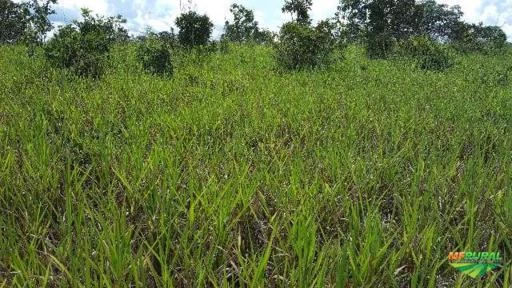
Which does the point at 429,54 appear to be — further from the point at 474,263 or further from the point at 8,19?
the point at 8,19

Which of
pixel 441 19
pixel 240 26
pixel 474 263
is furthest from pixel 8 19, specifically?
pixel 441 19

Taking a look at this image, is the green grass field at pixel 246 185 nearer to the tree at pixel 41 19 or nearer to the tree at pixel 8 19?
the tree at pixel 41 19

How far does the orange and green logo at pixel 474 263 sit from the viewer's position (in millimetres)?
1471

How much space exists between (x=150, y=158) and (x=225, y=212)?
101cm

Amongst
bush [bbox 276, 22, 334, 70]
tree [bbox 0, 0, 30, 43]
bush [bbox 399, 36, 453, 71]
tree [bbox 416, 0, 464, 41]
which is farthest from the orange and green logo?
tree [bbox 416, 0, 464, 41]

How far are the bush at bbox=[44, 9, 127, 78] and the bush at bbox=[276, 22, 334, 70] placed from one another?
3.81 metres

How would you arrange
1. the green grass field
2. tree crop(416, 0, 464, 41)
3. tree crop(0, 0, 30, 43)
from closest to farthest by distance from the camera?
the green grass field → tree crop(0, 0, 30, 43) → tree crop(416, 0, 464, 41)

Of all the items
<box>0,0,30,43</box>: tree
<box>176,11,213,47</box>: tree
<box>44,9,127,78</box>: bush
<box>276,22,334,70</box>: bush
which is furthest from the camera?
<box>0,0,30,43</box>: tree

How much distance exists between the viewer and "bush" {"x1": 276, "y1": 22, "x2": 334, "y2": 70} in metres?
9.43

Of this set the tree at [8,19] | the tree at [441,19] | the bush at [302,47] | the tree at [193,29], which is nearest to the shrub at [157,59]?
the bush at [302,47]

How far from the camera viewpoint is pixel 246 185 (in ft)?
7.94

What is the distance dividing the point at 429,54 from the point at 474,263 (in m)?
11.0

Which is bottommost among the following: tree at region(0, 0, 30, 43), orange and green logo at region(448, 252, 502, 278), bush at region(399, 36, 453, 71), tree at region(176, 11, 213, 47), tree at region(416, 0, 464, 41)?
orange and green logo at region(448, 252, 502, 278)

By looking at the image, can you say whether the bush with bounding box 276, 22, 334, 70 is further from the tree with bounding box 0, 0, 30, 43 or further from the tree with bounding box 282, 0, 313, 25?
the tree with bounding box 0, 0, 30, 43
